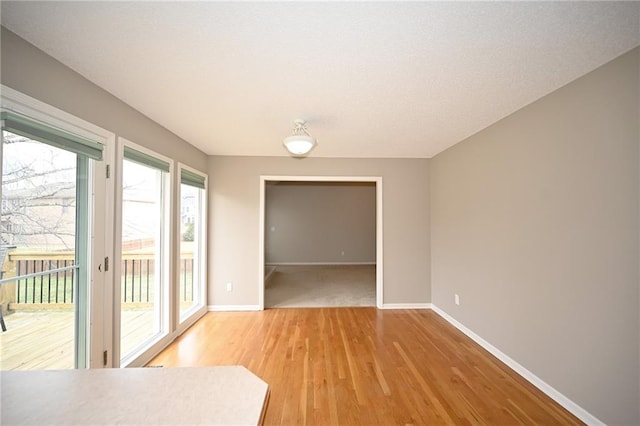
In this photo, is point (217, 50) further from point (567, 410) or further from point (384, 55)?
point (567, 410)

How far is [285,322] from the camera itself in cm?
349

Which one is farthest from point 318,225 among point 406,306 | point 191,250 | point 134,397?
point 134,397

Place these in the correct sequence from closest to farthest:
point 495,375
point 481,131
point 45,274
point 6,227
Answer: point 6,227
point 45,274
point 495,375
point 481,131

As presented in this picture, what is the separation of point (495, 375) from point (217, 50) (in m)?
3.36

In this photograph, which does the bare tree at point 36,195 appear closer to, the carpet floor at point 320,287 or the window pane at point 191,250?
the window pane at point 191,250

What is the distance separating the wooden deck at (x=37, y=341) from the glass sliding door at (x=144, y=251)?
65 cm

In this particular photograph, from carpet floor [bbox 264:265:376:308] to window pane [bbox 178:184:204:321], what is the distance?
1.14 m

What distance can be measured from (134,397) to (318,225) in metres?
7.58

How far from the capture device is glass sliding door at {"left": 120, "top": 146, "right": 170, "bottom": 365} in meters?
2.44

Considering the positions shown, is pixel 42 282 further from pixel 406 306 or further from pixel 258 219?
pixel 406 306

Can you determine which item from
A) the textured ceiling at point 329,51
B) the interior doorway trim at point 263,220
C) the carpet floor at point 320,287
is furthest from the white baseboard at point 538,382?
the textured ceiling at point 329,51

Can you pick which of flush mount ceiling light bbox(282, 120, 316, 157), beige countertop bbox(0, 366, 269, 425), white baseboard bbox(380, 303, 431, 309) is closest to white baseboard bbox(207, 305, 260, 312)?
white baseboard bbox(380, 303, 431, 309)

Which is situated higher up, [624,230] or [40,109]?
[40,109]

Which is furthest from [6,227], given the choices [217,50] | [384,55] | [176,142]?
[384,55]
